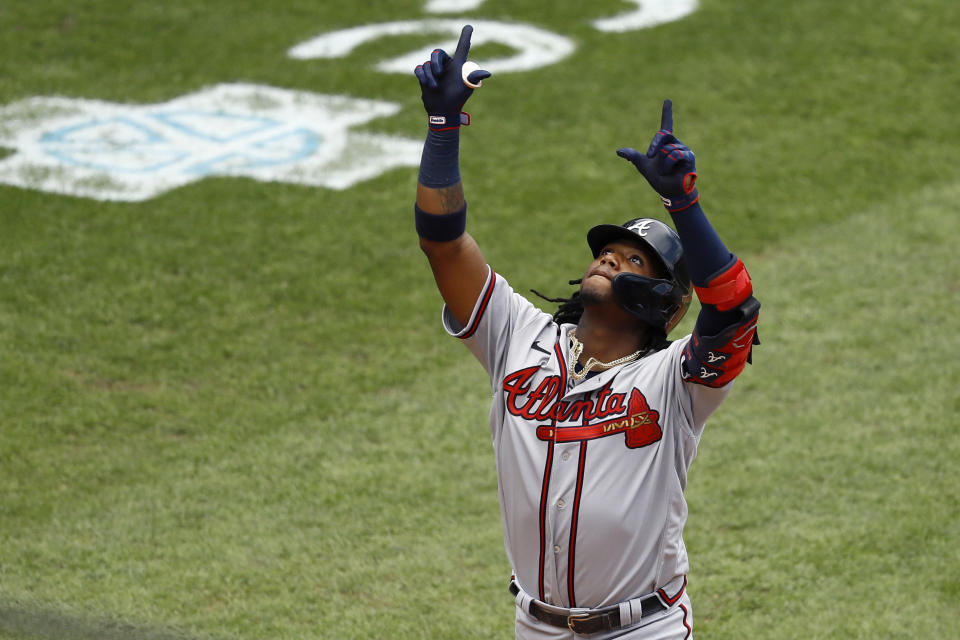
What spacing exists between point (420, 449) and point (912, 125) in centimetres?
627

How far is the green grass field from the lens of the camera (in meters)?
5.83

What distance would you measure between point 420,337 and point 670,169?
5350 mm

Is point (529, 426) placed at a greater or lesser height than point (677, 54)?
greater

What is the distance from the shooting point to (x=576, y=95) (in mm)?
11547

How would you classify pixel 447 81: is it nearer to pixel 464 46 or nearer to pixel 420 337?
pixel 464 46

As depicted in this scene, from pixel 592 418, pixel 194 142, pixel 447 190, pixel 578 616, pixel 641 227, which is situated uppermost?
pixel 447 190

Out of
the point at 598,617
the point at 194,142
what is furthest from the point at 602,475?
the point at 194,142

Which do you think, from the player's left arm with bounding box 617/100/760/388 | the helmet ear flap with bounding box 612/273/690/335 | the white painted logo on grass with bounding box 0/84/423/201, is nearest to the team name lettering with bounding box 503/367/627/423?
the helmet ear flap with bounding box 612/273/690/335

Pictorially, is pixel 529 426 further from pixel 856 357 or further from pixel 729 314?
pixel 856 357

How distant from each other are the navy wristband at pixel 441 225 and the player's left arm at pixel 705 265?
69cm

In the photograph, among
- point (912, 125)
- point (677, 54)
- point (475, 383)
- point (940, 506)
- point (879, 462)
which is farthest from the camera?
point (677, 54)

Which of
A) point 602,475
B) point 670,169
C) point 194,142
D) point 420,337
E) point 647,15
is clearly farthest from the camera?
point 647,15

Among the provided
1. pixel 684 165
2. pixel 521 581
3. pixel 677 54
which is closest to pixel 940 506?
pixel 521 581

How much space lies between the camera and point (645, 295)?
3559 mm
